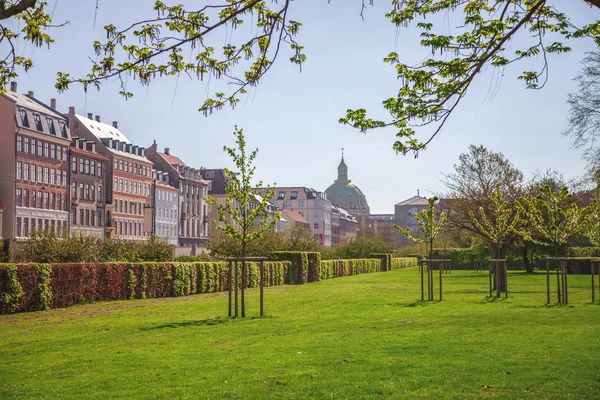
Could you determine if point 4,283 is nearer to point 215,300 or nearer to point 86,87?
point 215,300

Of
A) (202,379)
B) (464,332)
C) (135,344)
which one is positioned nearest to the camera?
(202,379)

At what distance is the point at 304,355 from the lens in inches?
493

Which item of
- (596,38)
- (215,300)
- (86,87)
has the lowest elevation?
(215,300)

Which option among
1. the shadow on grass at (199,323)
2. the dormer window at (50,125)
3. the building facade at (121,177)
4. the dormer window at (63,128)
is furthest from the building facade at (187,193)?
the shadow on grass at (199,323)

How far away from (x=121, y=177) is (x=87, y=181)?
9.66 m

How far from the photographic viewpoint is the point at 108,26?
28.1 feet

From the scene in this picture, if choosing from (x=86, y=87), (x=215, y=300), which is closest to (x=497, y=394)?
(x=86, y=87)

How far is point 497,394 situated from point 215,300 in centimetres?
2013

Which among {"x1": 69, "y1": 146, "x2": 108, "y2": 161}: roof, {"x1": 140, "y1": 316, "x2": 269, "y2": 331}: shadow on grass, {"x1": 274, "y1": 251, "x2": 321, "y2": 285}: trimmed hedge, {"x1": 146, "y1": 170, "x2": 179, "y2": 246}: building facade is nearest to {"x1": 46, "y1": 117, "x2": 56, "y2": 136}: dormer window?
{"x1": 69, "y1": 146, "x2": 108, "y2": 161}: roof

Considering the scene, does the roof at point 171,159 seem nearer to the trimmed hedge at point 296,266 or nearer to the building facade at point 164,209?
the building facade at point 164,209

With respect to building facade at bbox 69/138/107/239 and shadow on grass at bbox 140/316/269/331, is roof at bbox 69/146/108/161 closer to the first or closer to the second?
building facade at bbox 69/138/107/239

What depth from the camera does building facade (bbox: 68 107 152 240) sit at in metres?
91.6

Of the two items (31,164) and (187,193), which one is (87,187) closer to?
(31,164)

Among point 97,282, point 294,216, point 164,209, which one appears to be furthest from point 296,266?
point 294,216
